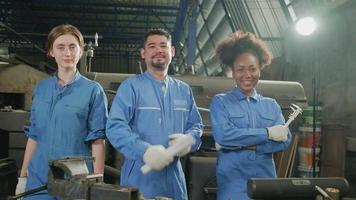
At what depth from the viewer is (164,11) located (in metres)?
7.52

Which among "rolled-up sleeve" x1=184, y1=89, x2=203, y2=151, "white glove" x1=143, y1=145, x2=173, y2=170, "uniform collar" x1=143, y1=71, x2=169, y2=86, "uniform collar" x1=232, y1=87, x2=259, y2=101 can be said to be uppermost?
"uniform collar" x1=143, y1=71, x2=169, y2=86

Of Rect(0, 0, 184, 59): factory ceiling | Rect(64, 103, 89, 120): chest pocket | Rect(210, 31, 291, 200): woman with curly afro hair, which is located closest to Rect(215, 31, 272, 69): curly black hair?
Rect(210, 31, 291, 200): woman with curly afro hair

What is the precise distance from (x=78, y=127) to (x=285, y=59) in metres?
3.68

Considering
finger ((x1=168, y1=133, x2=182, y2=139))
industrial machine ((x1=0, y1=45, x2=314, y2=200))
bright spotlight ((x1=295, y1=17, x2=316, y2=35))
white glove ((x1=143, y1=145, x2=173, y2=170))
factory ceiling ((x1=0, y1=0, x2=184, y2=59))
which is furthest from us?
factory ceiling ((x1=0, y1=0, x2=184, y2=59))

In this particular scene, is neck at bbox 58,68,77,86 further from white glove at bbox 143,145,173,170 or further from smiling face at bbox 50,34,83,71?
white glove at bbox 143,145,173,170

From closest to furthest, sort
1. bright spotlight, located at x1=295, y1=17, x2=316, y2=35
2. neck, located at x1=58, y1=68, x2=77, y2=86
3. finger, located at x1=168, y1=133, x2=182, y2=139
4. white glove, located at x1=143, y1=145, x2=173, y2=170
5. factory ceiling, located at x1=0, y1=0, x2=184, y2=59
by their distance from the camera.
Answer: white glove, located at x1=143, y1=145, x2=173, y2=170, finger, located at x1=168, y1=133, x2=182, y2=139, neck, located at x1=58, y1=68, x2=77, y2=86, bright spotlight, located at x1=295, y1=17, x2=316, y2=35, factory ceiling, located at x1=0, y1=0, x2=184, y2=59

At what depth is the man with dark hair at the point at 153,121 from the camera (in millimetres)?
1591

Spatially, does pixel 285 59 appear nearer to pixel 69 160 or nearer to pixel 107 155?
pixel 107 155

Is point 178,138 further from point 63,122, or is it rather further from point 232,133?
point 63,122

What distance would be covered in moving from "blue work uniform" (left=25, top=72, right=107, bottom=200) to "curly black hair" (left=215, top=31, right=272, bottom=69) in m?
0.61

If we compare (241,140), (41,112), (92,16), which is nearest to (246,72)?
(241,140)

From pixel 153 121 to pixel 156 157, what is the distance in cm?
23

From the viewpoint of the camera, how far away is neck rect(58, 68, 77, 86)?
168 cm

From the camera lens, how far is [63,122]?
1.61 m
